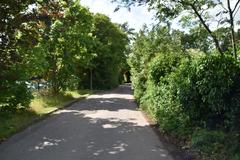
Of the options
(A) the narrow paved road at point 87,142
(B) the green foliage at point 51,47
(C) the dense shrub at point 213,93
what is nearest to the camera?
(C) the dense shrub at point 213,93

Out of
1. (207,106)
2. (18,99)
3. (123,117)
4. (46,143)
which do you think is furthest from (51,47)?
(207,106)

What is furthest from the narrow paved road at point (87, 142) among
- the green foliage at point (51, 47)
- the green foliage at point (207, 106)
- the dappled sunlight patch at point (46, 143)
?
the green foliage at point (51, 47)

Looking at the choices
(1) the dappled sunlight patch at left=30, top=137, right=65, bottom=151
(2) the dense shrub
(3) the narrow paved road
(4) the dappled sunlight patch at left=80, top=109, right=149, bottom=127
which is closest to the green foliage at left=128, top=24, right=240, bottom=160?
(2) the dense shrub

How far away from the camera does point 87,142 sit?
1279cm

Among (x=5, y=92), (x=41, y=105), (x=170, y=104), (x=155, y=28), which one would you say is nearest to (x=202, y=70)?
(x=170, y=104)

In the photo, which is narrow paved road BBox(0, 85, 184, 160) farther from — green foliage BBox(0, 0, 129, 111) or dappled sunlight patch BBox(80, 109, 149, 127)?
green foliage BBox(0, 0, 129, 111)

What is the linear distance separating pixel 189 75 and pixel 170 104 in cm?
303

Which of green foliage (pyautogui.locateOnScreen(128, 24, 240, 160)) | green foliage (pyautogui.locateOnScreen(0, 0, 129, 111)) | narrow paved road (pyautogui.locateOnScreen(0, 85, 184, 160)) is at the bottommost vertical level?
narrow paved road (pyautogui.locateOnScreen(0, 85, 184, 160))

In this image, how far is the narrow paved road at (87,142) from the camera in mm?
10672

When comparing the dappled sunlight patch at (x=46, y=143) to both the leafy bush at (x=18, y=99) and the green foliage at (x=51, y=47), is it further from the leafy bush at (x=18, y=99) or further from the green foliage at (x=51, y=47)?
the leafy bush at (x=18, y=99)

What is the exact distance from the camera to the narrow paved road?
10.7m

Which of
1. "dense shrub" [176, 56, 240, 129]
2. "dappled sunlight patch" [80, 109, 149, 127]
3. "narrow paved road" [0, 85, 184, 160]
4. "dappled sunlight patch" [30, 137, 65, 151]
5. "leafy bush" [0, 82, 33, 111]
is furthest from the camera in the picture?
"dappled sunlight patch" [80, 109, 149, 127]

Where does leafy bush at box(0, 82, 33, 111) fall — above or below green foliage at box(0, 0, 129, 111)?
below

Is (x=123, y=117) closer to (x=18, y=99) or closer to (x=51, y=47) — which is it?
(x=18, y=99)
